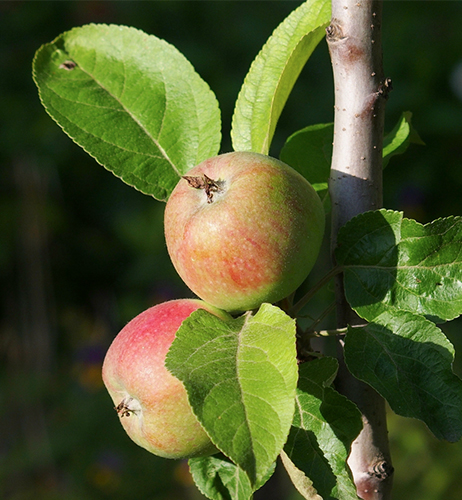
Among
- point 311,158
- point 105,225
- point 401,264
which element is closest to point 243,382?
point 401,264

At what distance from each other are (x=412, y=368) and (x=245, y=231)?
0.81ft

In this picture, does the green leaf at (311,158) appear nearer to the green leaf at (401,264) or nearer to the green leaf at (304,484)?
the green leaf at (401,264)

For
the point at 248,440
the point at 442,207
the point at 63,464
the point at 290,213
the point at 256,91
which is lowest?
the point at 63,464

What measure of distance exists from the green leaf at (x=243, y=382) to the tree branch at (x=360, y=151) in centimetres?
20

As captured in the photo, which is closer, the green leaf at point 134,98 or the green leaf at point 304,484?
the green leaf at point 304,484

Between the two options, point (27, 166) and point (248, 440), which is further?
point (27, 166)

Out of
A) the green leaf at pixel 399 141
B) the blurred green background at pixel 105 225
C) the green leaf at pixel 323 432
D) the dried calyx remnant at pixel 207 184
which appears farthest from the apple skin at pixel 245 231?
the blurred green background at pixel 105 225

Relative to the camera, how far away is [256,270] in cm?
69

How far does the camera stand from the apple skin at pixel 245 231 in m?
0.68

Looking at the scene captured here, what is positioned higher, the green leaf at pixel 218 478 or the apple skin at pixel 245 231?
the apple skin at pixel 245 231

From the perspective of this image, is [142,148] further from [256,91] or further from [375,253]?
[375,253]

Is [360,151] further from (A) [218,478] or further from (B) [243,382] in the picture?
(A) [218,478]

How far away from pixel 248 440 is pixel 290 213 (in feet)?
0.87

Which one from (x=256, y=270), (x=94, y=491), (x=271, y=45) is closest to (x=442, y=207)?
(x=94, y=491)
